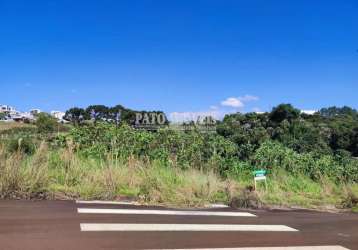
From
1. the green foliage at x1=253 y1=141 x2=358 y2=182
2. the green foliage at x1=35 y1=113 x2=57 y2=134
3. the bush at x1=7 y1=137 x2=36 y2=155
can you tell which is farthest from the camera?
the green foliage at x1=35 y1=113 x2=57 y2=134

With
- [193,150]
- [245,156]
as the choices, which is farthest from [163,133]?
[245,156]

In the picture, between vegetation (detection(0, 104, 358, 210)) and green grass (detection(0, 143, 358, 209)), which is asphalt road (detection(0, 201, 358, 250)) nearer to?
green grass (detection(0, 143, 358, 209))

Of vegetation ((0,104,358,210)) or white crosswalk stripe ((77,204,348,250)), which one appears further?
vegetation ((0,104,358,210))

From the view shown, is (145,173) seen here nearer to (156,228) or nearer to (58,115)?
(156,228)

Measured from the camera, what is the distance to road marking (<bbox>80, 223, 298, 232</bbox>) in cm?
724

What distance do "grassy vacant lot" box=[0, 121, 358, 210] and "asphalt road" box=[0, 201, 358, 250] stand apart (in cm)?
82

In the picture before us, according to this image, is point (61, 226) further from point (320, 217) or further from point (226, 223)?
point (320, 217)

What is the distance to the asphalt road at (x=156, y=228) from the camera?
6.43 meters

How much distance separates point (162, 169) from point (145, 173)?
0.96m

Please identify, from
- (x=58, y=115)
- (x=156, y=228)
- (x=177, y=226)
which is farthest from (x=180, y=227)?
(x=58, y=115)

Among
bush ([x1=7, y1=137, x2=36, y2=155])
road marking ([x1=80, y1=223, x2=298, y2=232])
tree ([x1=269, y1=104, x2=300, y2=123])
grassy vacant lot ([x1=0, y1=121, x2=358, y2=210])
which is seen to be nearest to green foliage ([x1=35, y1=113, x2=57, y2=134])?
grassy vacant lot ([x1=0, y1=121, x2=358, y2=210])

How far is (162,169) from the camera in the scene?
1223 centimetres

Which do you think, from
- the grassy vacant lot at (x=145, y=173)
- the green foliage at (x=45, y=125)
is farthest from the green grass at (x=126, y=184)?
the green foliage at (x=45, y=125)

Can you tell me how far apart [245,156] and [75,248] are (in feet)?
32.5
